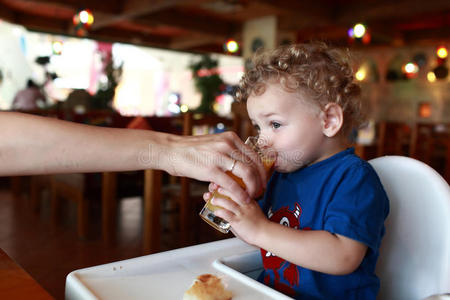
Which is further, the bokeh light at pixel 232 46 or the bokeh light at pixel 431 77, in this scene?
the bokeh light at pixel 431 77

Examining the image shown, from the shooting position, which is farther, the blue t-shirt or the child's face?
the child's face

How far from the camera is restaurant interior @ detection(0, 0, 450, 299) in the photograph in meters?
3.16

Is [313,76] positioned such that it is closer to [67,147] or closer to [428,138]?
[67,147]

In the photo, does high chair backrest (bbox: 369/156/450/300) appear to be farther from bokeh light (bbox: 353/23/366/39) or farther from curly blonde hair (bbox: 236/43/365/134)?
bokeh light (bbox: 353/23/366/39)

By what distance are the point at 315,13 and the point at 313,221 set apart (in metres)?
6.88

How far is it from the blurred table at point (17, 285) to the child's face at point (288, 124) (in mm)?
638

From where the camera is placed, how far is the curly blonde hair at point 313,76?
3.39 feet

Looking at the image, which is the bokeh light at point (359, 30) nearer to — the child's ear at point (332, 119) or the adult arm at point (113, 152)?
the child's ear at point (332, 119)

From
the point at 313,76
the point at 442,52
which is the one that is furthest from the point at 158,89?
the point at 313,76

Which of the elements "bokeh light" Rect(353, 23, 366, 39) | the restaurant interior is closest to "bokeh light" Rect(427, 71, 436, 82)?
the restaurant interior

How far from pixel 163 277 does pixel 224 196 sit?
22 cm

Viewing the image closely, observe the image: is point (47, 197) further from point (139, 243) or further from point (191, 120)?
point (191, 120)

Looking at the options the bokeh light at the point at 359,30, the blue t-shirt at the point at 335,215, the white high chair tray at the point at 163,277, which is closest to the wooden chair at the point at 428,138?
the bokeh light at the point at 359,30

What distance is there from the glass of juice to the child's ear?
163mm
